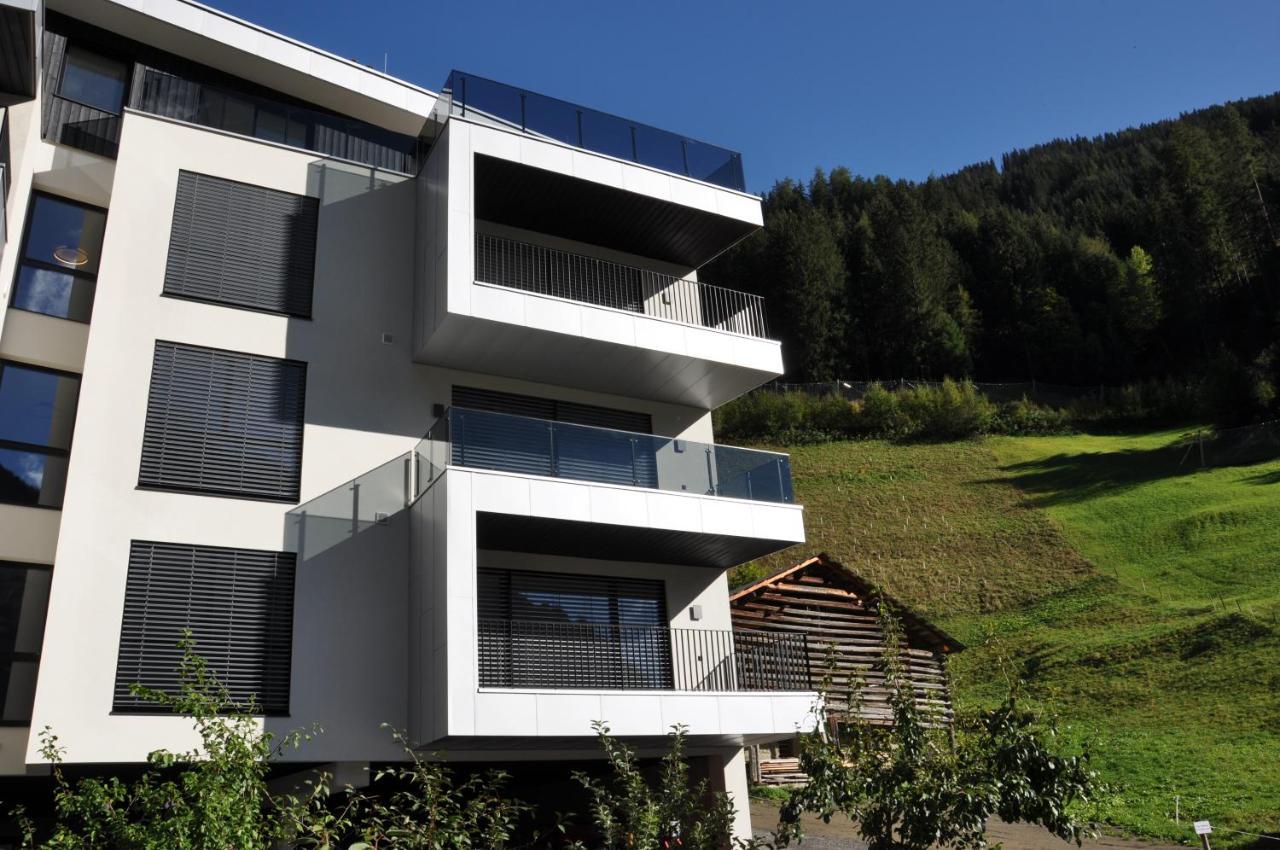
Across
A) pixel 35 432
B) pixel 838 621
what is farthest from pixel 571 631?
pixel 838 621

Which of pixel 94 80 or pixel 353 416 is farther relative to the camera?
pixel 94 80

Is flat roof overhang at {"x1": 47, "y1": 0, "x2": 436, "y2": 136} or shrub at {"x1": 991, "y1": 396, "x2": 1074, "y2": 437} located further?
shrub at {"x1": 991, "y1": 396, "x2": 1074, "y2": 437}

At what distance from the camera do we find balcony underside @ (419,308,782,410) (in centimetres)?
1522

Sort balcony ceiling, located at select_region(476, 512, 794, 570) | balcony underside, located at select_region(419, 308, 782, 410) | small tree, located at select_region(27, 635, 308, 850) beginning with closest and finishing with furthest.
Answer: small tree, located at select_region(27, 635, 308, 850) → balcony ceiling, located at select_region(476, 512, 794, 570) → balcony underside, located at select_region(419, 308, 782, 410)

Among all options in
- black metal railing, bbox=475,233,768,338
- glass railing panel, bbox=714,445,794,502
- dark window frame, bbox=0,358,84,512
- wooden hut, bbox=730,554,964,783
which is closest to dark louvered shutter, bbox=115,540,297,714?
dark window frame, bbox=0,358,84,512

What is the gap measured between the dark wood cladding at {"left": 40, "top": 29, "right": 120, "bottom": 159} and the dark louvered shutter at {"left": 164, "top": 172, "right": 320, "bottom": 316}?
1427 millimetres

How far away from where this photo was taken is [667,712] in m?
13.5

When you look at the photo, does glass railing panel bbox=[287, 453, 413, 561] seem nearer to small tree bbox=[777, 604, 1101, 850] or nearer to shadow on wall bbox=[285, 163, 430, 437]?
shadow on wall bbox=[285, 163, 430, 437]

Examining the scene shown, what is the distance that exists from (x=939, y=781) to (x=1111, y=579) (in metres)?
37.7

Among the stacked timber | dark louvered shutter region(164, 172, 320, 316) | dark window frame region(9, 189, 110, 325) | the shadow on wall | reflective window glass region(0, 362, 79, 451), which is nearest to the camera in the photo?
reflective window glass region(0, 362, 79, 451)

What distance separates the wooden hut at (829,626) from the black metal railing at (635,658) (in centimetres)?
912

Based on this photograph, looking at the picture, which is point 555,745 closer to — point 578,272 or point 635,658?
point 635,658

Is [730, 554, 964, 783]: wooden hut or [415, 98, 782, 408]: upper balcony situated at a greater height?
[415, 98, 782, 408]: upper balcony

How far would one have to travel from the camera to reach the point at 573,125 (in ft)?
57.7
